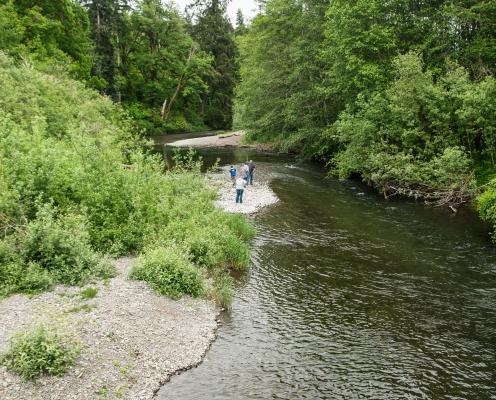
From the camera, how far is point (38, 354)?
1101 cm

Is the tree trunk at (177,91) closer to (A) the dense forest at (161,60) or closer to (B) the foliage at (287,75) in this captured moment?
(A) the dense forest at (161,60)

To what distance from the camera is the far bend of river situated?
39.7 ft

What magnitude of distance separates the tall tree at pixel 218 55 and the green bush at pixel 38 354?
83695mm

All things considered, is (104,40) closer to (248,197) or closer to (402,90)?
(248,197)

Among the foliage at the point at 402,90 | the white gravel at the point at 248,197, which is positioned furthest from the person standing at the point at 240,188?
the foliage at the point at 402,90

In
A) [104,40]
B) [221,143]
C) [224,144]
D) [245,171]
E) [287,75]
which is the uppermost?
[104,40]

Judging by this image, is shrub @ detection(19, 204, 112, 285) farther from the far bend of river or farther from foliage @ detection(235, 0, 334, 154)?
foliage @ detection(235, 0, 334, 154)

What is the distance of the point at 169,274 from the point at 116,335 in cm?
369

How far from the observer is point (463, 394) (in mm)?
11695

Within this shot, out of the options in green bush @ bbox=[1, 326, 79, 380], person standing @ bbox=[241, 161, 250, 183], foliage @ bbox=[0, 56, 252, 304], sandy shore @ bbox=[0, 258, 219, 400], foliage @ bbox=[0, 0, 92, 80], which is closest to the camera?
green bush @ bbox=[1, 326, 79, 380]

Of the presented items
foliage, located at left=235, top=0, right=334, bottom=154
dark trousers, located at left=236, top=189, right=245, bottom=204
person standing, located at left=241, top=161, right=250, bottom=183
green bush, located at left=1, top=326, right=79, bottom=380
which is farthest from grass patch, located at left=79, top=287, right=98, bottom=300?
foliage, located at left=235, top=0, right=334, bottom=154

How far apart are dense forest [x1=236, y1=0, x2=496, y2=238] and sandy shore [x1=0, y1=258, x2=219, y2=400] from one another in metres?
18.2

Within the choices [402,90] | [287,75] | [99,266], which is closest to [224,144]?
[287,75]

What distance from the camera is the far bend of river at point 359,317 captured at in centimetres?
1209
